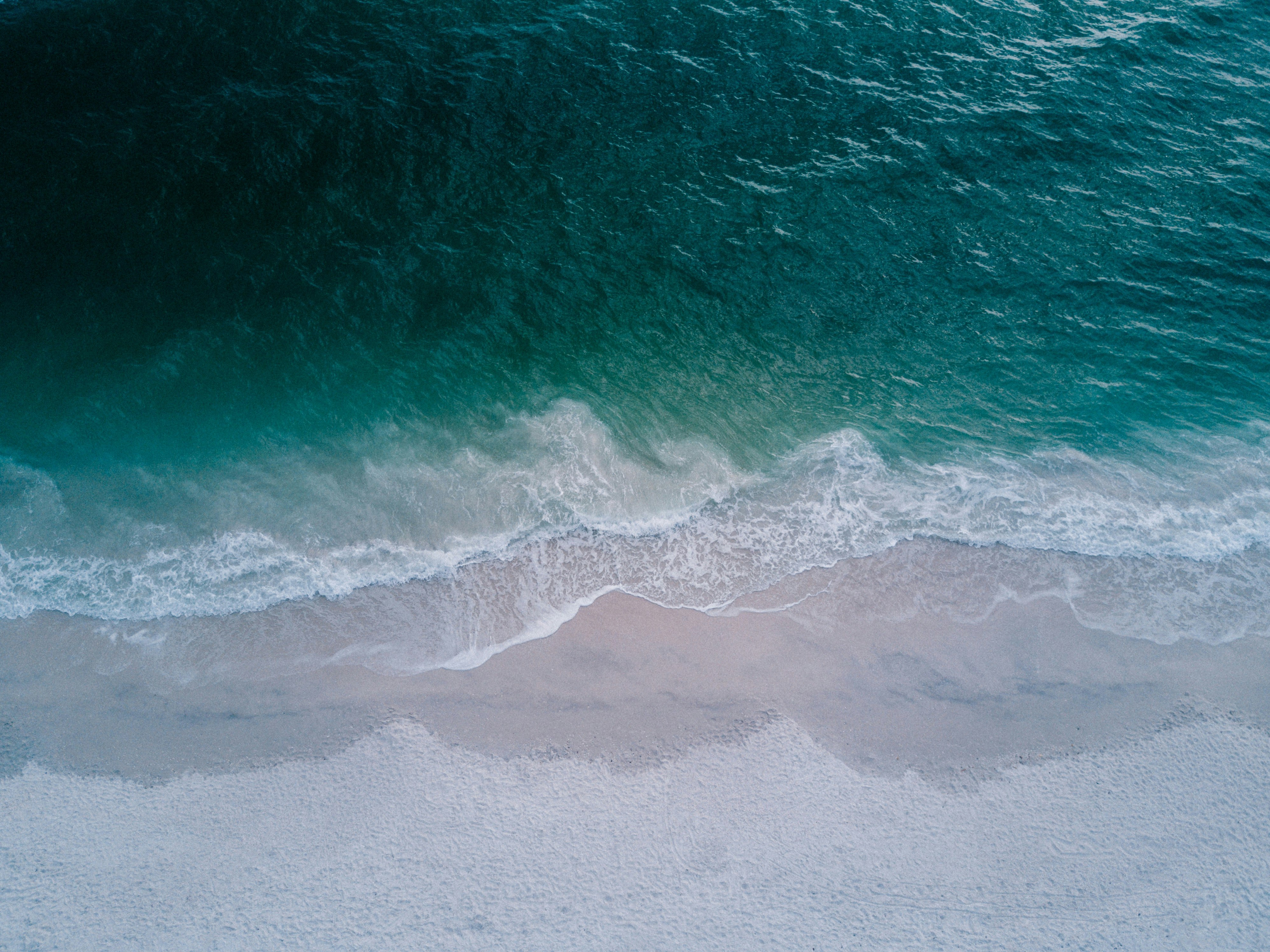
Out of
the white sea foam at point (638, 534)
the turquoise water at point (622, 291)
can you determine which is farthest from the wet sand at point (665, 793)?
the turquoise water at point (622, 291)

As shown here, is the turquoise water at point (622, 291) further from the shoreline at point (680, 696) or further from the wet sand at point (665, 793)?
the wet sand at point (665, 793)

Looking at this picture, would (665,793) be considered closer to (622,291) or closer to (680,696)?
(680,696)

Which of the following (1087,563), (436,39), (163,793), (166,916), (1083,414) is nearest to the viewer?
(166,916)

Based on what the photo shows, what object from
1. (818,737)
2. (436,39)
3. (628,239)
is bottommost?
(818,737)

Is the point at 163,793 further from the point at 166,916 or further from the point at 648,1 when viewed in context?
the point at 648,1

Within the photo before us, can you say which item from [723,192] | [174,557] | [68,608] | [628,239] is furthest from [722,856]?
[723,192]

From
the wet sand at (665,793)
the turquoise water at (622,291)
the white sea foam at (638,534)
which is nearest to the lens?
Result: the wet sand at (665,793)
